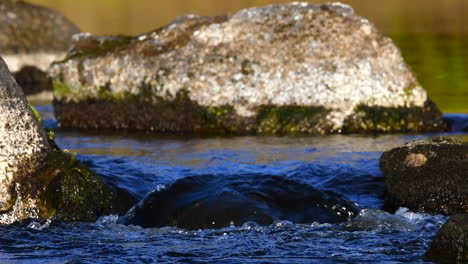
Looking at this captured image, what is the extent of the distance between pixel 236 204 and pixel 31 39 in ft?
59.4

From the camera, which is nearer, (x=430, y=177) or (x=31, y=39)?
(x=430, y=177)

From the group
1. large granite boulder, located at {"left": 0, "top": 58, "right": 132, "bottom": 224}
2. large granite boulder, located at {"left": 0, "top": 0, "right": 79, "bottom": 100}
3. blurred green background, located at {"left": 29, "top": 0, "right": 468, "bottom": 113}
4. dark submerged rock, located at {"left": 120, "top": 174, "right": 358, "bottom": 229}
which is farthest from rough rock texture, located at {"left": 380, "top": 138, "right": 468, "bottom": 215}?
large granite boulder, located at {"left": 0, "top": 0, "right": 79, "bottom": 100}

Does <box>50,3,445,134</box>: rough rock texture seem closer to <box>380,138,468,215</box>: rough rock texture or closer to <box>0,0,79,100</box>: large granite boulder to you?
<box>380,138,468,215</box>: rough rock texture

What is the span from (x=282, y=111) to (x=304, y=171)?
307cm

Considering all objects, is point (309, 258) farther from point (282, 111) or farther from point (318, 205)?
point (282, 111)

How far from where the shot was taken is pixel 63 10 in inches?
1757

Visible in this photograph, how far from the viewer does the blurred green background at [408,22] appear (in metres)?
21.5

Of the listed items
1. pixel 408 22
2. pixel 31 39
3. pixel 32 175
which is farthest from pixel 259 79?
pixel 408 22

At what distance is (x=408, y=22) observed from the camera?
3716 centimetres

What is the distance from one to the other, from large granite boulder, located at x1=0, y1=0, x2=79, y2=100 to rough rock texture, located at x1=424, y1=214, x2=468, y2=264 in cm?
1937

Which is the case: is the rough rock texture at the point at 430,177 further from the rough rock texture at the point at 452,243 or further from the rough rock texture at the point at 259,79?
the rough rock texture at the point at 259,79

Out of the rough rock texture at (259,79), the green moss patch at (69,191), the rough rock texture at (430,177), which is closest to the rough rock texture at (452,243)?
the rough rock texture at (430,177)

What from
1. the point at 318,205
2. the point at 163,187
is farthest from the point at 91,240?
the point at 318,205

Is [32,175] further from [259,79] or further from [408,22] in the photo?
[408,22]
